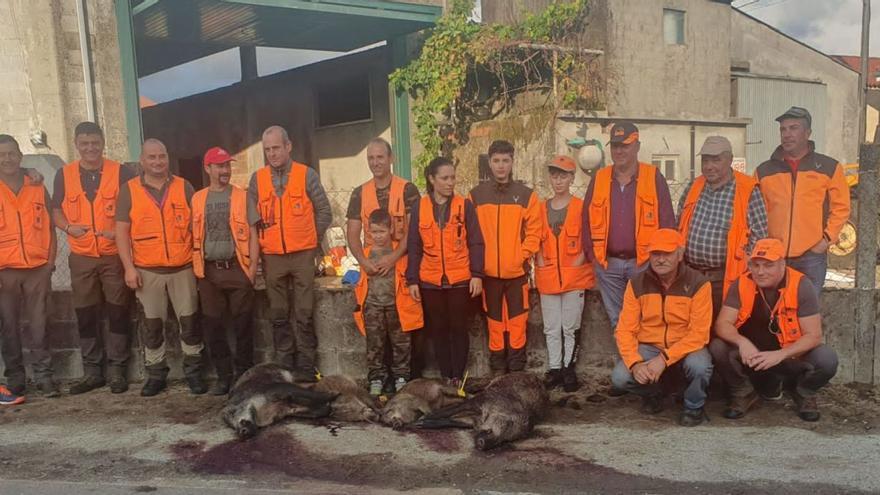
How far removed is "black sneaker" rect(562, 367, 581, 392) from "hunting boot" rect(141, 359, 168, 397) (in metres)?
3.14

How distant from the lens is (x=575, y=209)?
4773 mm

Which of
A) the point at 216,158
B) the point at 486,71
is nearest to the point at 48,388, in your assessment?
the point at 216,158

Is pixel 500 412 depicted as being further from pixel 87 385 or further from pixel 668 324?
pixel 87 385

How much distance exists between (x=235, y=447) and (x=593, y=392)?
2543 millimetres

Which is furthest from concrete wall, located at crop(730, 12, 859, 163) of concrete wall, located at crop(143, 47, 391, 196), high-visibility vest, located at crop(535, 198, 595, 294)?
high-visibility vest, located at crop(535, 198, 595, 294)

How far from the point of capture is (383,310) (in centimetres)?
488

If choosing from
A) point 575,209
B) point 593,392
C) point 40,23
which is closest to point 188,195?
point 575,209

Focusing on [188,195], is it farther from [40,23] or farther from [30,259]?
[40,23]

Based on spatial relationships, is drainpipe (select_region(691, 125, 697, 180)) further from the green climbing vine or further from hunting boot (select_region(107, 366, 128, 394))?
hunting boot (select_region(107, 366, 128, 394))

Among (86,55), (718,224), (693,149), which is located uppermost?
(86,55)

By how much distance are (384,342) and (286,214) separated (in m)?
1.20

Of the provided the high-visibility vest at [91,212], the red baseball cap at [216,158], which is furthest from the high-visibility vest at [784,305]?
the high-visibility vest at [91,212]

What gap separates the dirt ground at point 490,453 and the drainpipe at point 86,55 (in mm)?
4432

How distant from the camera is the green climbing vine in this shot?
1147 cm
